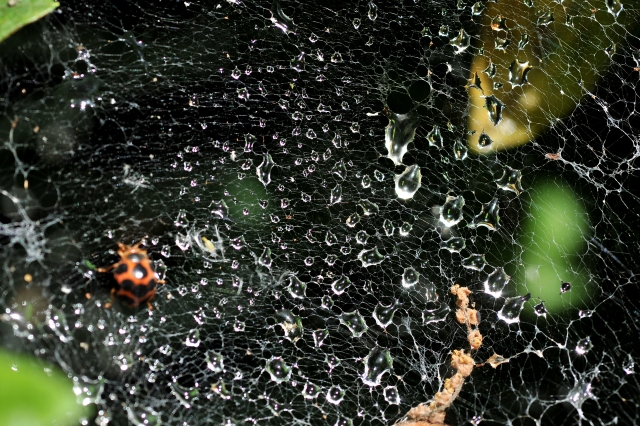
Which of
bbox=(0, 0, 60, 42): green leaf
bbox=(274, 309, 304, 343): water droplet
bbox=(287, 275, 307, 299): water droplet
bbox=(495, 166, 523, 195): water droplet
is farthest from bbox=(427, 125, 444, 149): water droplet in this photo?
bbox=(0, 0, 60, 42): green leaf

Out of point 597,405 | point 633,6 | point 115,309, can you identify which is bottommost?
point 597,405

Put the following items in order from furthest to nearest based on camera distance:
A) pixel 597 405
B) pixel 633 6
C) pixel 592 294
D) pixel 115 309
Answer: pixel 633 6
pixel 592 294
pixel 597 405
pixel 115 309

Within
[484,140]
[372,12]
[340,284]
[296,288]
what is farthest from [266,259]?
[372,12]

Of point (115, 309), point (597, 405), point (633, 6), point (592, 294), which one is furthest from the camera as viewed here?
point (633, 6)

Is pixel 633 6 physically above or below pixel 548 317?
above

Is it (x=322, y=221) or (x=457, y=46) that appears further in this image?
(x=457, y=46)

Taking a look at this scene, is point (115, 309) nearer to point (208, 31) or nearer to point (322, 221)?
point (322, 221)

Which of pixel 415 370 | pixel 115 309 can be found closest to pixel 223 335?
pixel 115 309
